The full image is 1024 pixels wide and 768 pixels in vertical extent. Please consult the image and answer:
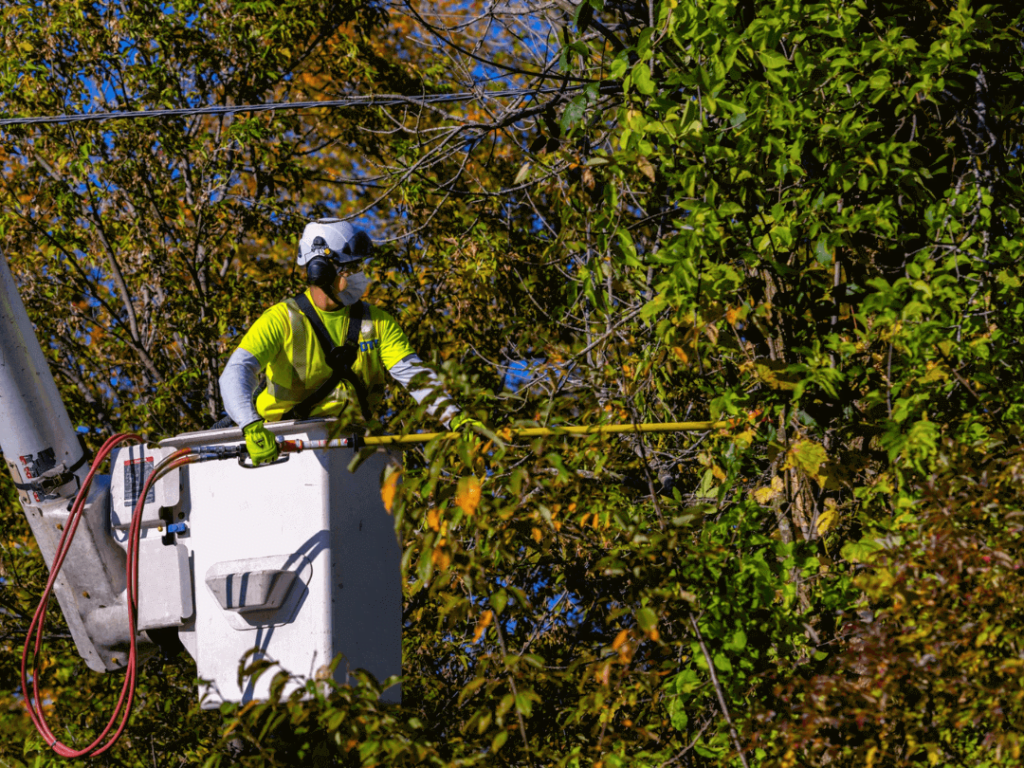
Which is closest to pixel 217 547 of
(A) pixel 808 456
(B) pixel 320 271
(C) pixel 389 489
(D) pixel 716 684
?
(B) pixel 320 271

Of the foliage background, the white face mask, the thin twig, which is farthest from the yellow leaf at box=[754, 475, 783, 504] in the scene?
the white face mask

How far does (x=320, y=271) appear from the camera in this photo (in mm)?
4836

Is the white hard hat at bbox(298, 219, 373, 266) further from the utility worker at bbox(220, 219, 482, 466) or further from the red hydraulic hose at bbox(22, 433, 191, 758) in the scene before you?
the red hydraulic hose at bbox(22, 433, 191, 758)

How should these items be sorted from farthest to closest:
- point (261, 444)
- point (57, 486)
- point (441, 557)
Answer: point (57, 486) < point (261, 444) < point (441, 557)

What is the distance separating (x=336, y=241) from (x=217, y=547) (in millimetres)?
1378

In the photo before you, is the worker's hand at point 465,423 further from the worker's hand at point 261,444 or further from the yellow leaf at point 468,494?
the worker's hand at point 261,444

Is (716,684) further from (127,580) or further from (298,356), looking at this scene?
(127,580)

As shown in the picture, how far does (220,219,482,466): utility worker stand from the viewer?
4855 mm

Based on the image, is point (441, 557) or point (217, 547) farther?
point (217, 547)

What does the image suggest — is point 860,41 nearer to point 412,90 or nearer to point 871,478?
point 871,478

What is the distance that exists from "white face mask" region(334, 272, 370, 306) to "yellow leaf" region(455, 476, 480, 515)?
1998mm

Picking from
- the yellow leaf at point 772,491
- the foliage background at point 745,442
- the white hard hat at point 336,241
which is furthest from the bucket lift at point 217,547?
the yellow leaf at point 772,491

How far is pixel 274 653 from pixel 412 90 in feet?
21.8

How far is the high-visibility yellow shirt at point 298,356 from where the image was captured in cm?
486
